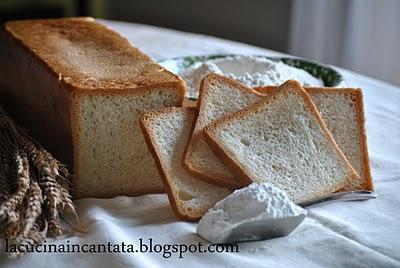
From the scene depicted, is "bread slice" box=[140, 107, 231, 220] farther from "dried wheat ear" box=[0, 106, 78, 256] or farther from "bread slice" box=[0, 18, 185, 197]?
"dried wheat ear" box=[0, 106, 78, 256]

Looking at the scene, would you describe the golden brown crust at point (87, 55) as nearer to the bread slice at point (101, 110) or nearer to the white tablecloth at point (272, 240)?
the bread slice at point (101, 110)

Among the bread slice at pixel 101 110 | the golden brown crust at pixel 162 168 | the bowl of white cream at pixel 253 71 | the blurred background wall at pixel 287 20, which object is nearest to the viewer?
the golden brown crust at pixel 162 168

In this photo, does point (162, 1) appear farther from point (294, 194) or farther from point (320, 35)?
point (294, 194)

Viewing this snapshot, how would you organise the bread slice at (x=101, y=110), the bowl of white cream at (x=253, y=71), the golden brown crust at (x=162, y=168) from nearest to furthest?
the golden brown crust at (x=162, y=168), the bread slice at (x=101, y=110), the bowl of white cream at (x=253, y=71)

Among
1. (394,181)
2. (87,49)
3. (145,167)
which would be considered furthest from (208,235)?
(87,49)

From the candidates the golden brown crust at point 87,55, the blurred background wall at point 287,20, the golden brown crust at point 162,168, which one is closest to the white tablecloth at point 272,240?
the golden brown crust at point 162,168

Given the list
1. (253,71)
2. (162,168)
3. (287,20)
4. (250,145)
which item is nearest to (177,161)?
(162,168)

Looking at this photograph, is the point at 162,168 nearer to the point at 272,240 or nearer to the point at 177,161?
the point at 177,161

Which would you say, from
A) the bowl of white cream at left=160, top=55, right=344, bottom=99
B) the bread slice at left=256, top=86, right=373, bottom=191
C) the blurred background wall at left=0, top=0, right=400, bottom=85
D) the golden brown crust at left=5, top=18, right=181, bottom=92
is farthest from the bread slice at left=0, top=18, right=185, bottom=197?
the blurred background wall at left=0, top=0, right=400, bottom=85
